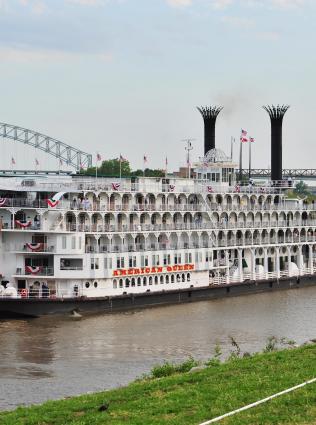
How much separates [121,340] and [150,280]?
13881 millimetres

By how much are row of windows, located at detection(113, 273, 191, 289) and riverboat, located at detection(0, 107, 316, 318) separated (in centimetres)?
6

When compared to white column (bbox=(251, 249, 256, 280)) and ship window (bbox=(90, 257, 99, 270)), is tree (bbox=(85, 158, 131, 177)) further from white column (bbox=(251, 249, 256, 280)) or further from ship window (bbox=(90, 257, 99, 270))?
ship window (bbox=(90, 257, 99, 270))

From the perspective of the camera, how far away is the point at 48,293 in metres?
50.5

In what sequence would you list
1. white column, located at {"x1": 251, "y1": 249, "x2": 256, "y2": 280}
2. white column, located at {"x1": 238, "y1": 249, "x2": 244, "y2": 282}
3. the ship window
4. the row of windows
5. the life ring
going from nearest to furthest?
the life ring
the ship window
the row of windows
white column, located at {"x1": 238, "y1": 249, "x2": 244, "y2": 282}
white column, located at {"x1": 251, "y1": 249, "x2": 256, "y2": 280}

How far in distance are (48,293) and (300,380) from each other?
2875 centimetres

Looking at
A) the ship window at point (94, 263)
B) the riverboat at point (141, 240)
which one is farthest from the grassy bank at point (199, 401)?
the ship window at point (94, 263)

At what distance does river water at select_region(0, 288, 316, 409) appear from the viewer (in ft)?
108

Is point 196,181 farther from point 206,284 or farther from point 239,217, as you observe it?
point 206,284

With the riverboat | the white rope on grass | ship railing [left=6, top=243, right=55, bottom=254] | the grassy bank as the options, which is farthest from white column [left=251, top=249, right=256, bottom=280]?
the white rope on grass

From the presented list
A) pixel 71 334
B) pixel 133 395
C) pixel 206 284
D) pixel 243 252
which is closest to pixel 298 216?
pixel 243 252

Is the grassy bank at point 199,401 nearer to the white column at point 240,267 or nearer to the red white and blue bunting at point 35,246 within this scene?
the red white and blue bunting at point 35,246

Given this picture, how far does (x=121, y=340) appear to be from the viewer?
42.1 metres

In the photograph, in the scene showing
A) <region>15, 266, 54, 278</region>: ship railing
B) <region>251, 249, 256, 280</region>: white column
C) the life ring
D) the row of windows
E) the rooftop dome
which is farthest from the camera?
the rooftop dome

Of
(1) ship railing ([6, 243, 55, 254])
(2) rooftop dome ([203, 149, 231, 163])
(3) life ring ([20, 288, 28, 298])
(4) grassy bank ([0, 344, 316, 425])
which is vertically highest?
(2) rooftop dome ([203, 149, 231, 163])
